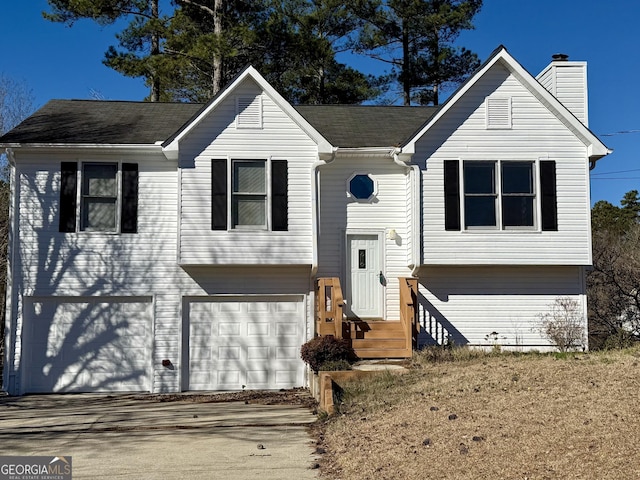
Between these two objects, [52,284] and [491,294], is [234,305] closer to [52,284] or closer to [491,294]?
[52,284]

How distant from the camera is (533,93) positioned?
16.1 m

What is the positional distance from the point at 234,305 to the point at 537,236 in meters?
6.81

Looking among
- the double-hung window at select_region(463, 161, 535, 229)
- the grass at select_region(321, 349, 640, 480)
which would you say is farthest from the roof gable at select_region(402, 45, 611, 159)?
the grass at select_region(321, 349, 640, 480)

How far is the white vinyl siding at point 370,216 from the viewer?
16453 millimetres

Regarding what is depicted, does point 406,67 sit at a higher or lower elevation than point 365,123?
higher

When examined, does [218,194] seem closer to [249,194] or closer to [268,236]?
[249,194]

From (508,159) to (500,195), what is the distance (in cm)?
83

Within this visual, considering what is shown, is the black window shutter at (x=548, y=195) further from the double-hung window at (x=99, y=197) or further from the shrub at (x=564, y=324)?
the double-hung window at (x=99, y=197)

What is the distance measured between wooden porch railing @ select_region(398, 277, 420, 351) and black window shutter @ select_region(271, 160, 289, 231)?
112 inches

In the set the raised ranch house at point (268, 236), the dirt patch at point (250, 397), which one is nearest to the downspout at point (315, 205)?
the raised ranch house at point (268, 236)

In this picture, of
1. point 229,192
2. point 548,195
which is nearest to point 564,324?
point 548,195

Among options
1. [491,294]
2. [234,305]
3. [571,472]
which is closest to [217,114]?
[234,305]

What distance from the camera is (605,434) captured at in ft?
25.7

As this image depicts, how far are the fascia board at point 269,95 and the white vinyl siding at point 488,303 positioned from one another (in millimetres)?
3694
